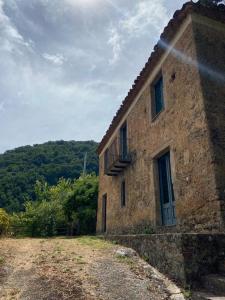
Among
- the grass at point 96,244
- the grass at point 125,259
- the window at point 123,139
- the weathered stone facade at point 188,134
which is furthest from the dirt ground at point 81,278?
the window at point 123,139

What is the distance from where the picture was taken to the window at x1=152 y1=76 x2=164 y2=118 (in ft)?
28.0

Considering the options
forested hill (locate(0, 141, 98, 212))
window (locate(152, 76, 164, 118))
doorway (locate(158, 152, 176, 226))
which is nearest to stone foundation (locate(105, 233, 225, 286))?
doorway (locate(158, 152, 176, 226))

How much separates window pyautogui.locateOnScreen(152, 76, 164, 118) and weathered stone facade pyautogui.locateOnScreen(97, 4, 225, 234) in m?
0.17

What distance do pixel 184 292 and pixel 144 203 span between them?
4.78 m

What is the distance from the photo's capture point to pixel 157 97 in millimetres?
8852

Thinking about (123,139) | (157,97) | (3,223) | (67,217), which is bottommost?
(3,223)

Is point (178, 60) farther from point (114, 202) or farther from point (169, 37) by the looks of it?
point (114, 202)

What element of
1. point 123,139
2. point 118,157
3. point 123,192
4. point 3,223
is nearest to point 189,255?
point 118,157

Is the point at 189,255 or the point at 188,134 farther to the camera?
the point at 188,134

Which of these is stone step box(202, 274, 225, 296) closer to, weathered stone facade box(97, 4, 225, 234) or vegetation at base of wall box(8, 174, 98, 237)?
weathered stone facade box(97, 4, 225, 234)

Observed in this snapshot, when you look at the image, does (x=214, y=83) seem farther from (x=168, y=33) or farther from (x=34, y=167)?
(x=34, y=167)

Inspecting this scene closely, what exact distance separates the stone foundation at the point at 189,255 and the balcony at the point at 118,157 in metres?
5.80

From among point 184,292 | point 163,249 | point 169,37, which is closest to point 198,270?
point 184,292

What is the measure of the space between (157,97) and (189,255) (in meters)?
5.95
